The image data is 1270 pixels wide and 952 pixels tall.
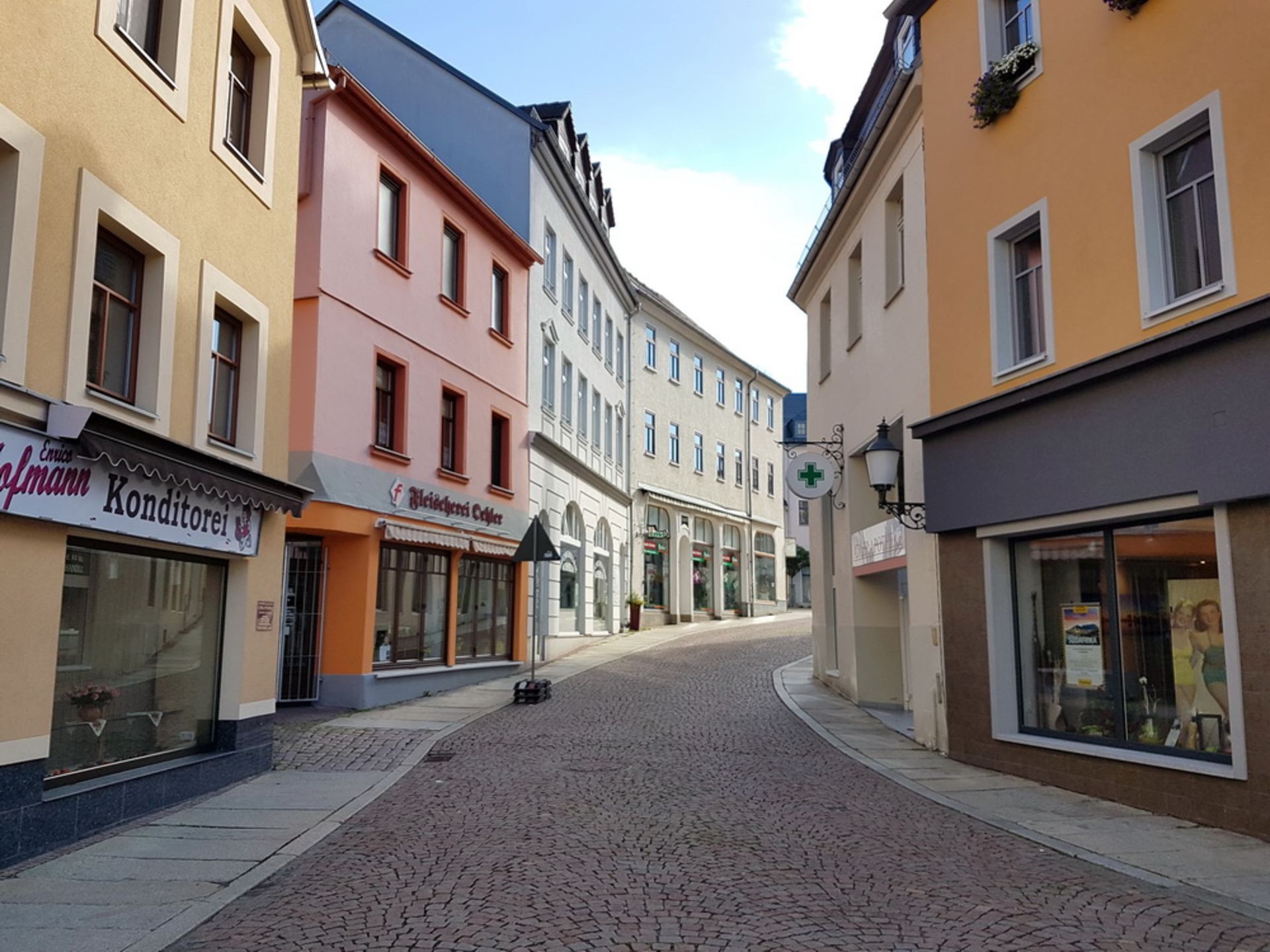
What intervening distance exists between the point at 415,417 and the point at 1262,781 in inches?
530

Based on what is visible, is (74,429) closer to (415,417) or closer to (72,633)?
(72,633)

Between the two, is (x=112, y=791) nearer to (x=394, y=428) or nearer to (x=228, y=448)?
(x=228, y=448)

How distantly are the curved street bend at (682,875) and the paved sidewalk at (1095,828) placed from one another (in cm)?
21

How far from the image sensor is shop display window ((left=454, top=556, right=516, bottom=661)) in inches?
768

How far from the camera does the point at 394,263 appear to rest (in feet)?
58.1

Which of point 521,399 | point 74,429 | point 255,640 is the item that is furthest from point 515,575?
point 74,429

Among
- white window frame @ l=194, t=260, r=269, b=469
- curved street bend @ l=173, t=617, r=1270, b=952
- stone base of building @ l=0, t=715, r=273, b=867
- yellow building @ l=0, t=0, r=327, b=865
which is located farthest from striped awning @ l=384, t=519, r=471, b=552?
stone base of building @ l=0, t=715, r=273, b=867

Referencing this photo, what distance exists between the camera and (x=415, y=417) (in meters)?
18.2

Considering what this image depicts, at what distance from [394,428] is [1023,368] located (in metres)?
10.4

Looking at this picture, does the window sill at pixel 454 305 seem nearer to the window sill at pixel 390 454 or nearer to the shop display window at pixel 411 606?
the window sill at pixel 390 454

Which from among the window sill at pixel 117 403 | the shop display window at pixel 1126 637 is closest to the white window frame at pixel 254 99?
the window sill at pixel 117 403

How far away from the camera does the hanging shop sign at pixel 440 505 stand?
17.5m

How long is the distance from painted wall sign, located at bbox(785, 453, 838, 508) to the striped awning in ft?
18.3

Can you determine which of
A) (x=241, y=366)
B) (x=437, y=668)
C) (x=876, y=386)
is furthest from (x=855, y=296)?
(x=241, y=366)
